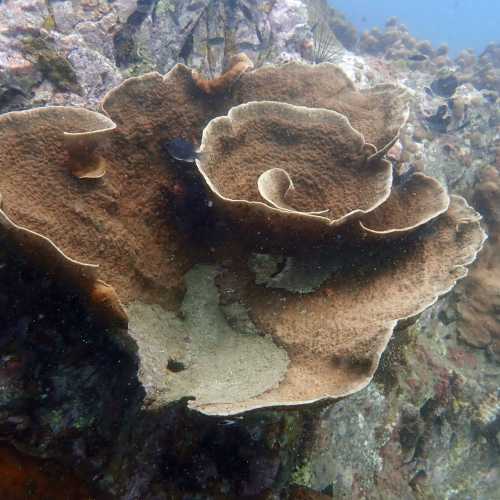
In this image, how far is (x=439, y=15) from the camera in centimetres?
10612

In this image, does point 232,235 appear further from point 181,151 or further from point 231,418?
point 231,418

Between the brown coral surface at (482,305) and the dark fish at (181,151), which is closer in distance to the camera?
the dark fish at (181,151)

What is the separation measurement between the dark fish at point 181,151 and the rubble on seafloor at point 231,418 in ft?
2.95

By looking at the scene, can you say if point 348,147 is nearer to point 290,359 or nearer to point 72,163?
point 290,359

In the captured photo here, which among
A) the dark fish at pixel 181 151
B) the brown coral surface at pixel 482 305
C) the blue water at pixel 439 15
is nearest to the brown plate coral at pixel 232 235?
the dark fish at pixel 181 151

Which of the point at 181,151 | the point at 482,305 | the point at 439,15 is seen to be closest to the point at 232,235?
the point at 181,151

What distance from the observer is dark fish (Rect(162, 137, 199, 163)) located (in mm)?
2568

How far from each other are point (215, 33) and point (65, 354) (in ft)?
21.6

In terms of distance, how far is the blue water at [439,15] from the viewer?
2972 inches

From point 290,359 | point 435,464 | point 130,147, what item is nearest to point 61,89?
point 130,147

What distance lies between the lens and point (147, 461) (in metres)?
2.14

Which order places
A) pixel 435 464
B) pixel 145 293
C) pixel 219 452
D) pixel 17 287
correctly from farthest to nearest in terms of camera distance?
1. pixel 435 464
2. pixel 145 293
3. pixel 219 452
4. pixel 17 287

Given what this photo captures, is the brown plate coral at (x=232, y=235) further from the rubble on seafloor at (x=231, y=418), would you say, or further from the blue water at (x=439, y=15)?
the blue water at (x=439, y=15)

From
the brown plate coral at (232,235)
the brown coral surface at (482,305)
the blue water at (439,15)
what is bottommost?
the blue water at (439,15)
